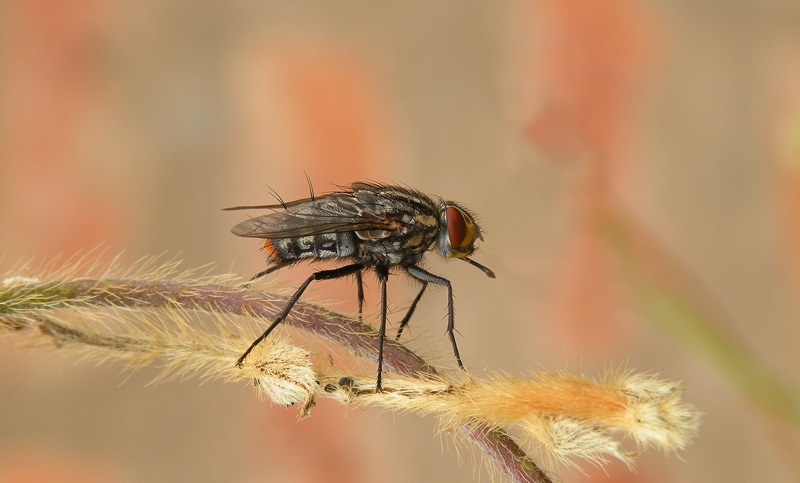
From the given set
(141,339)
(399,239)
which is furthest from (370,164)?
(141,339)

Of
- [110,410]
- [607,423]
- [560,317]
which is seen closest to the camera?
[607,423]

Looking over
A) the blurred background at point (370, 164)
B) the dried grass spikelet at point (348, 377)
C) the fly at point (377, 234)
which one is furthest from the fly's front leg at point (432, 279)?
the blurred background at point (370, 164)

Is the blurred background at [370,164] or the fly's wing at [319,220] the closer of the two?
the fly's wing at [319,220]

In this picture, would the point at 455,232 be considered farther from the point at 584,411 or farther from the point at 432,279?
the point at 584,411

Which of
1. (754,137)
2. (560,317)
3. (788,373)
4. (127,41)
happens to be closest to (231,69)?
(127,41)

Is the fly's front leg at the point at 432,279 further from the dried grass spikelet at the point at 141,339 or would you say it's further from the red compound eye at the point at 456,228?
the dried grass spikelet at the point at 141,339

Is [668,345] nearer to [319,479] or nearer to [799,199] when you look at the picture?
[799,199]

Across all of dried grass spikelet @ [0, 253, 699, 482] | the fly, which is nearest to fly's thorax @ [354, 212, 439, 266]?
the fly
